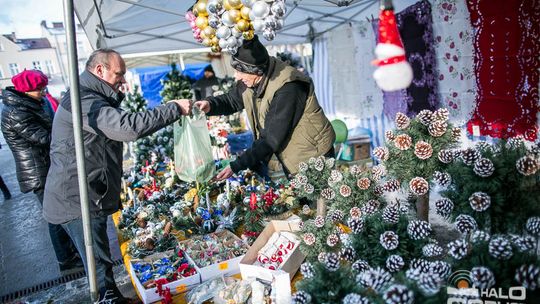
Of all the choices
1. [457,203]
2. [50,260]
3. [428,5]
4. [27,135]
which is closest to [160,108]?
[457,203]

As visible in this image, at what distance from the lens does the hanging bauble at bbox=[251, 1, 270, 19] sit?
157cm

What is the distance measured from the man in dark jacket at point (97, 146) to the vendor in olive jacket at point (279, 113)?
1.49ft

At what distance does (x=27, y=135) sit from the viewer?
2.87 m

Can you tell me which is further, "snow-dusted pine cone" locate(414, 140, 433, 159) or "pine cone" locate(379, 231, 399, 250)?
"snow-dusted pine cone" locate(414, 140, 433, 159)

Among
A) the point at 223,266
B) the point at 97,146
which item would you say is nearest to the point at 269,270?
the point at 223,266

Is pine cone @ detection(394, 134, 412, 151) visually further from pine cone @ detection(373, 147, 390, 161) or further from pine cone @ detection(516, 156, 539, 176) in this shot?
pine cone @ detection(516, 156, 539, 176)

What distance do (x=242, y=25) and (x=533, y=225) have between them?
4.56 ft

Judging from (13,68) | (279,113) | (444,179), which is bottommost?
(444,179)

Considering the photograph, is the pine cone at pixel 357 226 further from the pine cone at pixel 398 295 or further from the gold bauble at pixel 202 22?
the gold bauble at pixel 202 22

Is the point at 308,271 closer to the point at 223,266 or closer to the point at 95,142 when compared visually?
the point at 223,266

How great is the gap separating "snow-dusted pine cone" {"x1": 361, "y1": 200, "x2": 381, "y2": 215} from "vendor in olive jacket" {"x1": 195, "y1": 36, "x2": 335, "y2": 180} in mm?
837

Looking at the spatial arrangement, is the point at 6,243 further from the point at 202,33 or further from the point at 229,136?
the point at 202,33

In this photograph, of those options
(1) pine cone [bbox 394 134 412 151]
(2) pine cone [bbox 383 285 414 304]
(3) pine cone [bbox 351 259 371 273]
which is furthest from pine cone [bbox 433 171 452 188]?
(2) pine cone [bbox 383 285 414 304]

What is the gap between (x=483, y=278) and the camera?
2.66 ft
